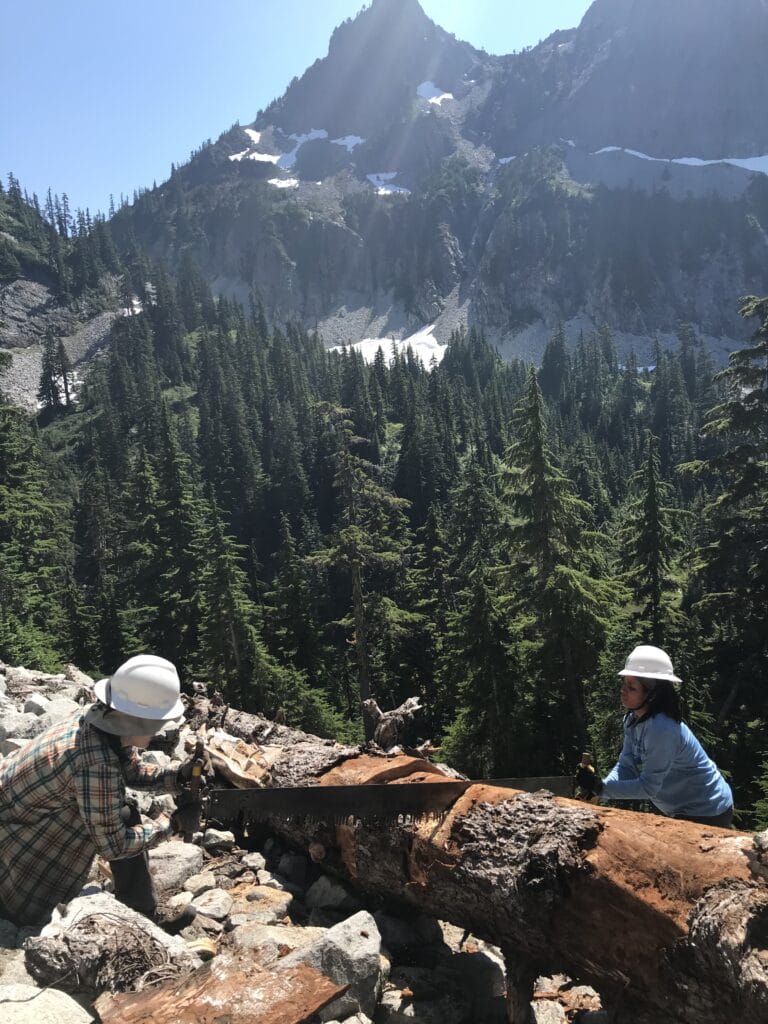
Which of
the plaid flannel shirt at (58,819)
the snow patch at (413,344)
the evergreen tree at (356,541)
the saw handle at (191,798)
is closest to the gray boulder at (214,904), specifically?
the saw handle at (191,798)

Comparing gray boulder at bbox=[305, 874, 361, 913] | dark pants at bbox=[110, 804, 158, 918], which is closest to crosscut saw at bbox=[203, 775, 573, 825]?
gray boulder at bbox=[305, 874, 361, 913]

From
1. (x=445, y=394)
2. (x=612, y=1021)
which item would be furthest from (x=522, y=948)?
(x=445, y=394)

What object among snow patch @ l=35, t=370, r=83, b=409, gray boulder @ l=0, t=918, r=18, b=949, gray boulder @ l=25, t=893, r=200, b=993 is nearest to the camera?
gray boulder @ l=25, t=893, r=200, b=993

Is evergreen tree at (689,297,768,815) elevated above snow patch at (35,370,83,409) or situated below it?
below

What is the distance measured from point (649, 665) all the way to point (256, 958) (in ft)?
10.0

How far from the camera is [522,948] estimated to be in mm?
3910

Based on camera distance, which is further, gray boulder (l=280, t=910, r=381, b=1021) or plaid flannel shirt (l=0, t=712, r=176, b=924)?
plaid flannel shirt (l=0, t=712, r=176, b=924)

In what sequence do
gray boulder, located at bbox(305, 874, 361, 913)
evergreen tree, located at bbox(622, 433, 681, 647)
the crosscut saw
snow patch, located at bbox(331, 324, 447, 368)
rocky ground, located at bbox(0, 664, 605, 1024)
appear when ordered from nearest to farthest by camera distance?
rocky ground, located at bbox(0, 664, 605, 1024) < the crosscut saw < gray boulder, located at bbox(305, 874, 361, 913) < evergreen tree, located at bbox(622, 433, 681, 647) < snow patch, located at bbox(331, 324, 447, 368)

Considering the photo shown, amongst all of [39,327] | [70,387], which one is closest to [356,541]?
[70,387]

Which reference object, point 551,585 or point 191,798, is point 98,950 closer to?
point 191,798

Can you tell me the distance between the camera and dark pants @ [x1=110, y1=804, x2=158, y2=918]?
4234mm

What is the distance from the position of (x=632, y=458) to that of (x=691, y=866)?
105 metres

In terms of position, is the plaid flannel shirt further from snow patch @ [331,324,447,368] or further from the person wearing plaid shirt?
snow patch @ [331,324,447,368]

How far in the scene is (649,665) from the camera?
4.44 metres
